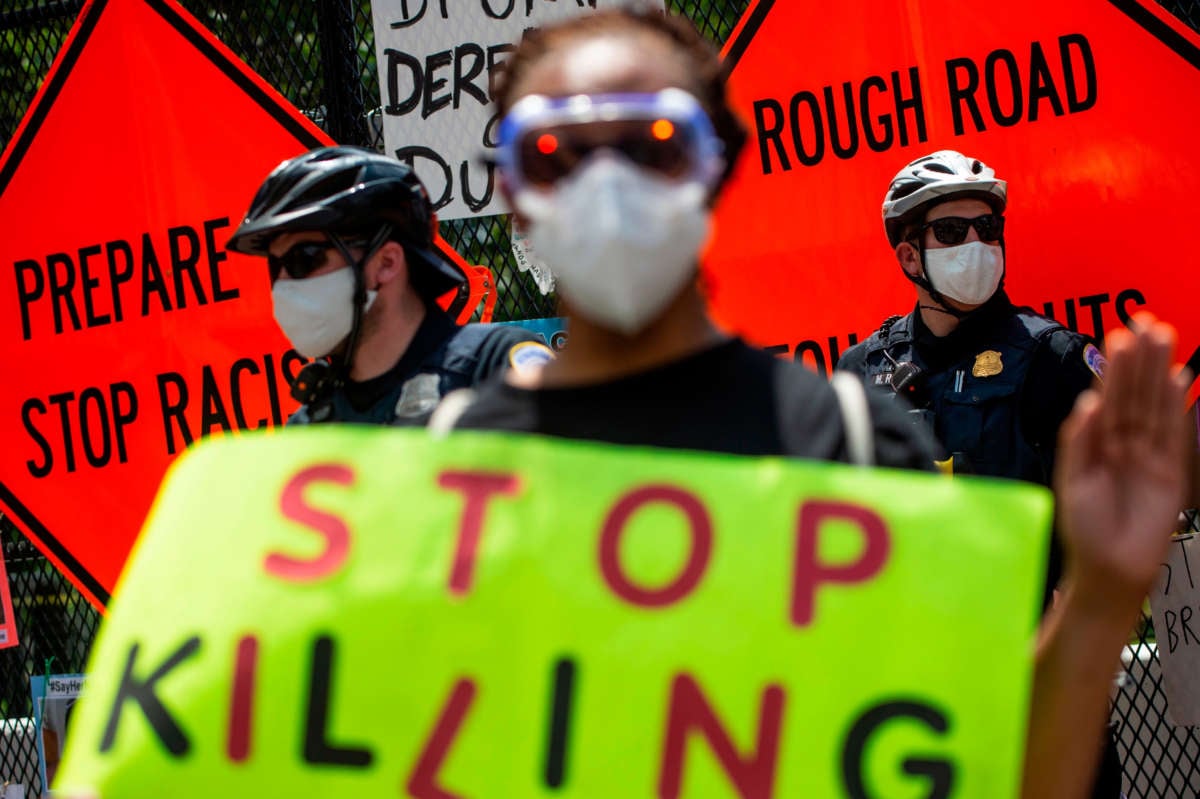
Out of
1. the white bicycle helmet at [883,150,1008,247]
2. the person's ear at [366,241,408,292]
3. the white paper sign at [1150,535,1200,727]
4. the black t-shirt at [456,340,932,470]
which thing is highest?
the white bicycle helmet at [883,150,1008,247]

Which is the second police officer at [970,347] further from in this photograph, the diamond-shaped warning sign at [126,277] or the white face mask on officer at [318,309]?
the diamond-shaped warning sign at [126,277]

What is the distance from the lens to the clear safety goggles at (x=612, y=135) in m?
1.55

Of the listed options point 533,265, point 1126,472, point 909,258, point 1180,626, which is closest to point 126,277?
point 533,265

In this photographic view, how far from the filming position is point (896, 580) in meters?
1.51

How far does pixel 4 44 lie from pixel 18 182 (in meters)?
0.97

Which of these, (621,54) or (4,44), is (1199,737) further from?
(4,44)

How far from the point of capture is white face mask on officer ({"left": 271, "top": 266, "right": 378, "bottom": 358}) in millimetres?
3287

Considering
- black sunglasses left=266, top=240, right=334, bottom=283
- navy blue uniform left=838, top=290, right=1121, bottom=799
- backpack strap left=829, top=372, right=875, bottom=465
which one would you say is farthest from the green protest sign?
navy blue uniform left=838, top=290, right=1121, bottom=799

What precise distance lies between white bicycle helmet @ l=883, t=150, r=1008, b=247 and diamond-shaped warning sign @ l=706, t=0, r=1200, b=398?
1.01ft

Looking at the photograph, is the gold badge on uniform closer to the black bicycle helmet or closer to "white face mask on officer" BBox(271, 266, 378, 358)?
the black bicycle helmet

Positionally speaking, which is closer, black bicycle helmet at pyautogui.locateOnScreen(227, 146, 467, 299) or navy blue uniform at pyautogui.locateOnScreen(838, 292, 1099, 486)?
black bicycle helmet at pyautogui.locateOnScreen(227, 146, 467, 299)

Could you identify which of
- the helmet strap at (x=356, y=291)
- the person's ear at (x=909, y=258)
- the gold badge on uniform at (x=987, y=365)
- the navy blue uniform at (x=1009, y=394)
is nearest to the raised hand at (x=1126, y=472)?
the helmet strap at (x=356, y=291)

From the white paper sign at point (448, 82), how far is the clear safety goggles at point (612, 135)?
343 centimetres

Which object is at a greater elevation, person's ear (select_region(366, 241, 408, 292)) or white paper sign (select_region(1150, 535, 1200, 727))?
person's ear (select_region(366, 241, 408, 292))
